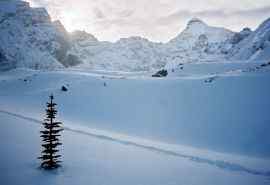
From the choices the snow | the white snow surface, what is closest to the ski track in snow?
the white snow surface

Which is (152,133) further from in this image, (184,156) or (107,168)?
(107,168)

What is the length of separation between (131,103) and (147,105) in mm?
2208

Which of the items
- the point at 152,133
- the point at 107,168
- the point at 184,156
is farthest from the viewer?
the point at 152,133

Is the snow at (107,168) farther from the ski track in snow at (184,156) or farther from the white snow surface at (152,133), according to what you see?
the ski track in snow at (184,156)

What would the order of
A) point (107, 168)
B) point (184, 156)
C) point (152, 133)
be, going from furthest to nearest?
point (152, 133) → point (184, 156) → point (107, 168)

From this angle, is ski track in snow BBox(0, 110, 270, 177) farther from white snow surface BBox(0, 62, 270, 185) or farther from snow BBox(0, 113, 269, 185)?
snow BBox(0, 113, 269, 185)

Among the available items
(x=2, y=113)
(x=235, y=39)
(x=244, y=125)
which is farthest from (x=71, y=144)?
(x=235, y=39)

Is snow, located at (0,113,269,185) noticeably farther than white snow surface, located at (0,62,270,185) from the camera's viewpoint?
No

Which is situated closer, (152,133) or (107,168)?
(107,168)

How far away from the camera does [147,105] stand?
31125 mm

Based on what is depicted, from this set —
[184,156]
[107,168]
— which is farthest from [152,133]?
[107,168]

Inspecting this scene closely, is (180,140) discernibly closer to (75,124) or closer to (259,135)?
(259,135)

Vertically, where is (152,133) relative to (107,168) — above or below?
below

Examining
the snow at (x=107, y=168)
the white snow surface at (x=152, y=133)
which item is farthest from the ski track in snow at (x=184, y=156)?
the snow at (x=107, y=168)
